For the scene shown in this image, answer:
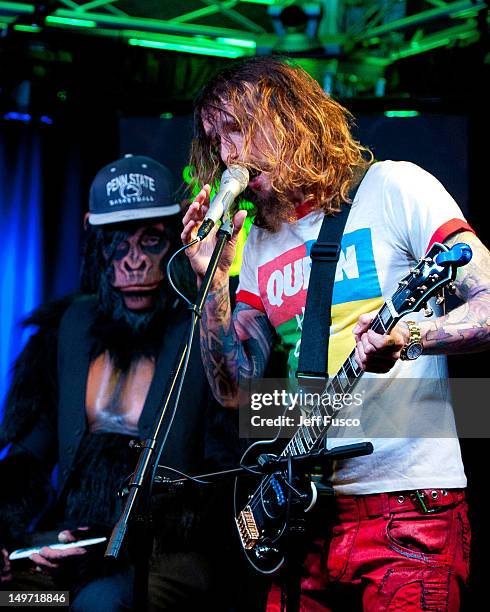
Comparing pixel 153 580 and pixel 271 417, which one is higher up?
pixel 271 417

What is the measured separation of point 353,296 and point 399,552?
0.63 m

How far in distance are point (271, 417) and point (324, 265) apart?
1.81 feet

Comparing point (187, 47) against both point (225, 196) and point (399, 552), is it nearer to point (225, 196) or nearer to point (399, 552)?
point (225, 196)

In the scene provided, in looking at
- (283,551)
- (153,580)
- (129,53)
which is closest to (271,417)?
(283,551)

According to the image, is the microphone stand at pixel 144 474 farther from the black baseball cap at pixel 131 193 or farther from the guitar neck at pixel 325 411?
the black baseball cap at pixel 131 193

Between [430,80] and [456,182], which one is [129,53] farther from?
[456,182]

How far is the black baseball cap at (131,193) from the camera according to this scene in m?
3.49

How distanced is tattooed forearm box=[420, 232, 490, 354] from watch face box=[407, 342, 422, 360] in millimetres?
19

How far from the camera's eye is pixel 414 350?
1868mm

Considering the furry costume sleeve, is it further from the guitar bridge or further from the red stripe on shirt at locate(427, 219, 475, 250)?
the red stripe on shirt at locate(427, 219, 475, 250)

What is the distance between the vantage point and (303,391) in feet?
7.61

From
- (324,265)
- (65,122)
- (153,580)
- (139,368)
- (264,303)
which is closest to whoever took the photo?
(324,265)

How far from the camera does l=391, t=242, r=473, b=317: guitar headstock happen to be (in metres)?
1.83

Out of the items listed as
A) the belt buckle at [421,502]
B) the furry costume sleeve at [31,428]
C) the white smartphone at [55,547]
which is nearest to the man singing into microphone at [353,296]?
the belt buckle at [421,502]
